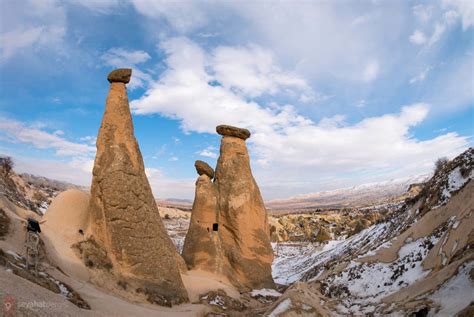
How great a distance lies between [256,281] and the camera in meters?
20.9

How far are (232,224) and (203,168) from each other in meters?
3.84

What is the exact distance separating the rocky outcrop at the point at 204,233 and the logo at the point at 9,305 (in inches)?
549

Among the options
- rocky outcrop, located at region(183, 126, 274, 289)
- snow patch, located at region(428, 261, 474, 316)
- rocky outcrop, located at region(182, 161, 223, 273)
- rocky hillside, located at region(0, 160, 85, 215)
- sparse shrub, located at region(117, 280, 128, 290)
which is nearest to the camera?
snow patch, located at region(428, 261, 474, 316)

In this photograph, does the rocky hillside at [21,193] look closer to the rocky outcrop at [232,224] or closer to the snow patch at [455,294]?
the rocky outcrop at [232,224]

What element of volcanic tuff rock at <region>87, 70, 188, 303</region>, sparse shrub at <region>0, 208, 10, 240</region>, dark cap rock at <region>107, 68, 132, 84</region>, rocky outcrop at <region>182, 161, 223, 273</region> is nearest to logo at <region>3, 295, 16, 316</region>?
sparse shrub at <region>0, 208, 10, 240</region>

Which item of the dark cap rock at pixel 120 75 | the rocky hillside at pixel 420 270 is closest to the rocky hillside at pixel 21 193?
the dark cap rock at pixel 120 75

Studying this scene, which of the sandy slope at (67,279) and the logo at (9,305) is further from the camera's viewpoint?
the sandy slope at (67,279)

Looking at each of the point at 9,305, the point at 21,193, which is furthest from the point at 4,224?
the point at 21,193

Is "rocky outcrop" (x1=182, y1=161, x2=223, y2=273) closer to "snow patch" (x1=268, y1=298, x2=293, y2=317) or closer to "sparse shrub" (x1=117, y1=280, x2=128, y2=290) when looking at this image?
"sparse shrub" (x1=117, y1=280, x2=128, y2=290)

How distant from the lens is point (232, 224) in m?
21.8

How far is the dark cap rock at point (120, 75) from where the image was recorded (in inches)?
652

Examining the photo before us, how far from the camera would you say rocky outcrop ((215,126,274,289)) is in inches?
830

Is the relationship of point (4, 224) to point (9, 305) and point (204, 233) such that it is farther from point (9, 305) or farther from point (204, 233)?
point (204, 233)

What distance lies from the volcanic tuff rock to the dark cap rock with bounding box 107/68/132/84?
Answer: 1.00 metres
